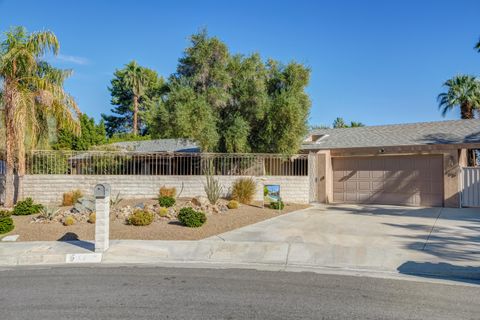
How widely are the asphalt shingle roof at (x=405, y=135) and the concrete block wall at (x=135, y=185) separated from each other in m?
3.26

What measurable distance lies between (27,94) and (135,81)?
3021cm

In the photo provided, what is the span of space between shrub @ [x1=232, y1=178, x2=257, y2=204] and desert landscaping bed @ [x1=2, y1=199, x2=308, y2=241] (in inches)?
98.6

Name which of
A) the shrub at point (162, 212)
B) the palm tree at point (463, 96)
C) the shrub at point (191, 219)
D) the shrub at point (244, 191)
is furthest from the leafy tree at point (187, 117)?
the palm tree at point (463, 96)

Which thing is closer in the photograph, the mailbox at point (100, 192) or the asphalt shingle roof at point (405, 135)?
the mailbox at point (100, 192)

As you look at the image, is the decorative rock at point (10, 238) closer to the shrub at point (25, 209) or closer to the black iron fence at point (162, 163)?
the shrub at point (25, 209)

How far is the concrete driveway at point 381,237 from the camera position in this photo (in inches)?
346

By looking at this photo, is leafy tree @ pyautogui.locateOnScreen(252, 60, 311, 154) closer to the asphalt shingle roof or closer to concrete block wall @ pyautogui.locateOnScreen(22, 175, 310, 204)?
concrete block wall @ pyautogui.locateOnScreen(22, 175, 310, 204)

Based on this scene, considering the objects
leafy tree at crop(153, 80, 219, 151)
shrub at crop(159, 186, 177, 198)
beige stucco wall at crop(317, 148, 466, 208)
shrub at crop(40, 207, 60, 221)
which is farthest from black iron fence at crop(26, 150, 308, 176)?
shrub at crop(40, 207, 60, 221)

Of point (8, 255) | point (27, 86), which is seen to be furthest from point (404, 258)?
point (27, 86)

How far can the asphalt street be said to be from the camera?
221 inches

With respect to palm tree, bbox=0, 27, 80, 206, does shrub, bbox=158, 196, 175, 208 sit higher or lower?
lower

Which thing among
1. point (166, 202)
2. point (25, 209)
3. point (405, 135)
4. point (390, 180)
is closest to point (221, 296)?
point (166, 202)

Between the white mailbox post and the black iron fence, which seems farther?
the black iron fence

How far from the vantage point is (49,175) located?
709 inches
